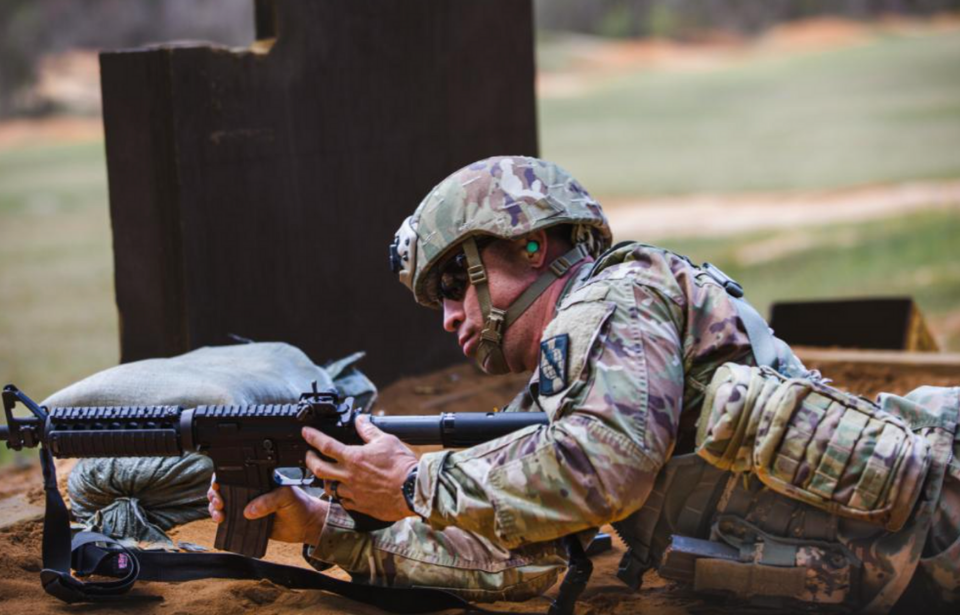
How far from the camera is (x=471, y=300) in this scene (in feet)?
11.9

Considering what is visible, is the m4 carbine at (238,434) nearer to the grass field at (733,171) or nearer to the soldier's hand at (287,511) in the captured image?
the soldier's hand at (287,511)

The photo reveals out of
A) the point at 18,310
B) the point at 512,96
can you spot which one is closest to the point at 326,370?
the point at 512,96

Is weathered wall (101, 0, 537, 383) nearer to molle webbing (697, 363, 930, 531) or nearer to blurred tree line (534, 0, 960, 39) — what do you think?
molle webbing (697, 363, 930, 531)

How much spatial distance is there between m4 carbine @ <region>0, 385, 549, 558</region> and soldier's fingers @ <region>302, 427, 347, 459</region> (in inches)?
1.8

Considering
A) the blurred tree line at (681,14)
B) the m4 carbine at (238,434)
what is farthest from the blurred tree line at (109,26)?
the m4 carbine at (238,434)

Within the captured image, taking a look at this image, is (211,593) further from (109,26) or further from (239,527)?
(109,26)

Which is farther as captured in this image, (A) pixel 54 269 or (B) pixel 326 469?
(A) pixel 54 269

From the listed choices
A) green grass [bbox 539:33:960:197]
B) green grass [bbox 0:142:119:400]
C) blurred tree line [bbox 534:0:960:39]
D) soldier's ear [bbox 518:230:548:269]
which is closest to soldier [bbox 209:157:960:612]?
soldier's ear [bbox 518:230:548:269]

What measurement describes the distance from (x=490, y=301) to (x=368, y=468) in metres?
0.60

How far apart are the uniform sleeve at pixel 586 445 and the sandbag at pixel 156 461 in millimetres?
1704

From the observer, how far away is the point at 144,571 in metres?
4.12

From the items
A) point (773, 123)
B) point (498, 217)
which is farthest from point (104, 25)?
point (498, 217)

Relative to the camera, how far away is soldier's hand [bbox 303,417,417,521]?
3.38m

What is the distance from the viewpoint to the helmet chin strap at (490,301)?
11.7 feet
